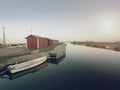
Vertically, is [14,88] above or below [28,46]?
below

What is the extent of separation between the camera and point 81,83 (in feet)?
52.1

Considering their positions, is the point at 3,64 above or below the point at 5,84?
above

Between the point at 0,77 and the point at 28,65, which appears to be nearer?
the point at 0,77

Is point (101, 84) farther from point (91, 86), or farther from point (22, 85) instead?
point (22, 85)

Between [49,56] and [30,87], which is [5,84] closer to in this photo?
[30,87]

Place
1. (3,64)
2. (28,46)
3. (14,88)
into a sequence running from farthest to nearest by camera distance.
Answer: (28,46) < (3,64) < (14,88)

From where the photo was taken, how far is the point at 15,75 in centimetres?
2022

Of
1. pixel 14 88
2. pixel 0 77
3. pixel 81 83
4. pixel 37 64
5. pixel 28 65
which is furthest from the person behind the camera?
pixel 37 64

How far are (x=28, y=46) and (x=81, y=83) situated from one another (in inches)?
1272

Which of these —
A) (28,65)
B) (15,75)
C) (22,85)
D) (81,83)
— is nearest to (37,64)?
(28,65)

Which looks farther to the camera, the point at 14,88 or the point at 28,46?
the point at 28,46

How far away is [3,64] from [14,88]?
8.75 meters

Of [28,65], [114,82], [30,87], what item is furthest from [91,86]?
[28,65]

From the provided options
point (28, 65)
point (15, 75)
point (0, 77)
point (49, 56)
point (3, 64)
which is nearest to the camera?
point (0, 77)
